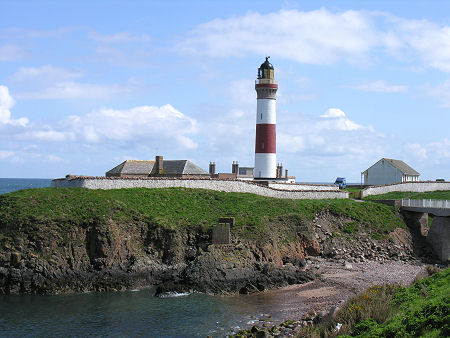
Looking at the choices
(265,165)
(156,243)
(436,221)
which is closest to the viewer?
(156,243)

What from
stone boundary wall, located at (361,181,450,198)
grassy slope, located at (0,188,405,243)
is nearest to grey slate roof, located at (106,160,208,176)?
grassy slope, located at (0,188,405,243)

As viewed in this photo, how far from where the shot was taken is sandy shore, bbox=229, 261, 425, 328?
101 ft

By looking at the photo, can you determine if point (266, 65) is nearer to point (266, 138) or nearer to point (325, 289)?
point (266, 138)

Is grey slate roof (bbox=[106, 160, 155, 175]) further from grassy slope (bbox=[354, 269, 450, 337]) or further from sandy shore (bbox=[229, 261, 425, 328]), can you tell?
grassy slope (bbox=[354, 269, 450, 337])

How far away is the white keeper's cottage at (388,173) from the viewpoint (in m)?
77.1

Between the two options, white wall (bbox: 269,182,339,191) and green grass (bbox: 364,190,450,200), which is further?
green grass (bbox: 364,190,450,200)

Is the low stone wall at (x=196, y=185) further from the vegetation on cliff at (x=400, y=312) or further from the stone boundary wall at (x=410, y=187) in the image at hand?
the vegetation on cliff at (x=400, y=312)

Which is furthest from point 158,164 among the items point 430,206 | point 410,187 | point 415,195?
point 410,187

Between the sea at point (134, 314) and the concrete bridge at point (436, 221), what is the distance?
21.9 m

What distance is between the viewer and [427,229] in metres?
52.6

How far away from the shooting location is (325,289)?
118ft

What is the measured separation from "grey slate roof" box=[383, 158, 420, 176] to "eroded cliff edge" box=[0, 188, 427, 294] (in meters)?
31.7

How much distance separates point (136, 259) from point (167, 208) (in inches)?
298

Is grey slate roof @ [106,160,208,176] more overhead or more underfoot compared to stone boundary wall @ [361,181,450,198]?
more overhead
